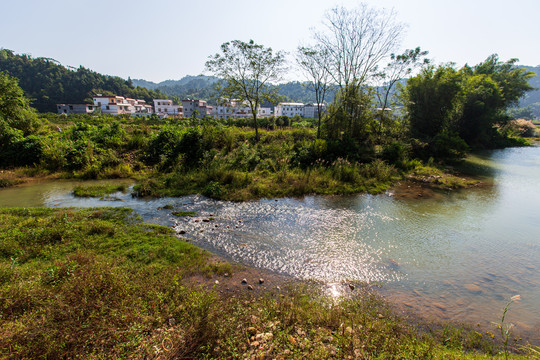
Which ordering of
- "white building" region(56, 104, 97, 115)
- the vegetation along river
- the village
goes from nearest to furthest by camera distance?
the vegetation along river
"white building" region(56, 104, 97, 115)
the village

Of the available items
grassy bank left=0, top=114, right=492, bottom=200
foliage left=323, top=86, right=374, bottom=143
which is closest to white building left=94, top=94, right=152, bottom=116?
grassy bank left=0, top=114, right=492, bottom=200

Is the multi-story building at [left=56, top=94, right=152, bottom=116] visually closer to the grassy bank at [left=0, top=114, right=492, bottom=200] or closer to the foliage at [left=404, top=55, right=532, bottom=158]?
the grassy bank at [left=0, top=114, right=492, bottom=200]

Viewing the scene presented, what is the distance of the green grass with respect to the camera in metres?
10.3

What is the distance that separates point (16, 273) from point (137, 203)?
5208 mm

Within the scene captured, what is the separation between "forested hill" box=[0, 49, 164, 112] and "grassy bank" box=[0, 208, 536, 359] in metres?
96.5

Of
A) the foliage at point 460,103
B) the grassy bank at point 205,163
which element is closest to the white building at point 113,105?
the grassy bank at point 205,163

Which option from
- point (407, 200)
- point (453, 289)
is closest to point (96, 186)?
point (453, 289)

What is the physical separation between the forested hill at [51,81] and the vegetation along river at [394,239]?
3638 inches

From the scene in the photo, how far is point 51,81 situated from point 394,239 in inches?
4401

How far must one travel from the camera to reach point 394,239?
747 cm

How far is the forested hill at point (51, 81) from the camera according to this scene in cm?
7675

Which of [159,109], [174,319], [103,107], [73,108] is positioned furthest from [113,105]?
[174,319]

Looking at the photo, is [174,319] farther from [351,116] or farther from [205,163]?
[351,116]

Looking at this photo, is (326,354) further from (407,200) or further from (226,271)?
(407,200)
